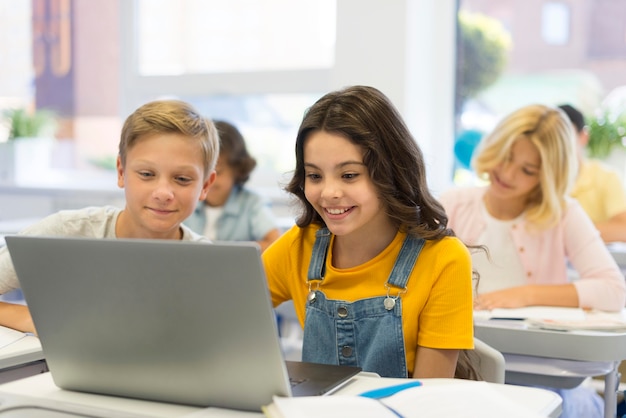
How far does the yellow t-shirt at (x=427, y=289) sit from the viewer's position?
1.42 m

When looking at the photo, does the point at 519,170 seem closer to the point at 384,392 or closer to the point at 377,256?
the point at 377,256

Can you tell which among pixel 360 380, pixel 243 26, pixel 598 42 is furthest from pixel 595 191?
pixel 360 380

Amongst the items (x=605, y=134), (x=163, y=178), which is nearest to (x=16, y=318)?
(x=163, y=178)

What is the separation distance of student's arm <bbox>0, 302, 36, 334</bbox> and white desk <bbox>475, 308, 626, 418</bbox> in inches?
35.2

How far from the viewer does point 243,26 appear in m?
4.19

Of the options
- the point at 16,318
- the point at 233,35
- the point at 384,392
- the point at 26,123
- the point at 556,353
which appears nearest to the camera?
the point at 384,392

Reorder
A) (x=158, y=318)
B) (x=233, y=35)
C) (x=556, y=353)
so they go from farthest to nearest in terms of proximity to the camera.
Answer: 1. (x=233, y=35)
2. (x=556, y=353)
3. (x=158, y=318)

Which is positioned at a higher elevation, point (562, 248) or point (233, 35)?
point (233, 35)

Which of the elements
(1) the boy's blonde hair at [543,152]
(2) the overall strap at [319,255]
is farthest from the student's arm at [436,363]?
(1) the boy's blonde hair at [543,152]

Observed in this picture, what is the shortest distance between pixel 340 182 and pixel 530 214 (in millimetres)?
975

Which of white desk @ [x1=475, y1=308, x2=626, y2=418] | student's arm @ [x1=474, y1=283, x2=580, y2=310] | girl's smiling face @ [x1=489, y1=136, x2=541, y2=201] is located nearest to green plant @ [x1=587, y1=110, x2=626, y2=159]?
girl's smiling face @ [x1=489, y1=136, x2=541, y2=201]

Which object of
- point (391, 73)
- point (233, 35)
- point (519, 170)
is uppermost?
point (233, 35)

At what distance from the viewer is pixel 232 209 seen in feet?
9.62

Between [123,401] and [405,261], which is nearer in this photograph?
[123,401]
